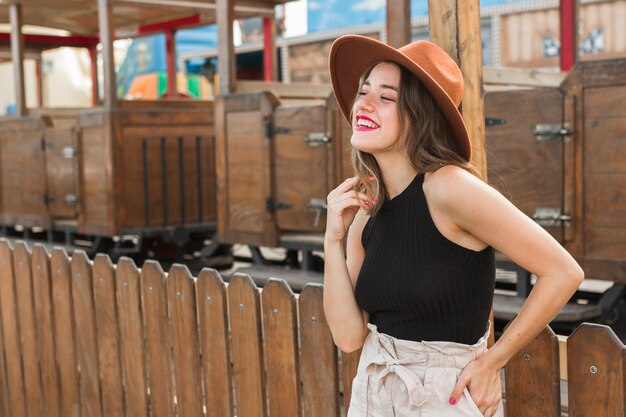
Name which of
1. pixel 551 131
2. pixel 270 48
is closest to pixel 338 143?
pixel 551 131

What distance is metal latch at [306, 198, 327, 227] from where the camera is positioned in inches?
188

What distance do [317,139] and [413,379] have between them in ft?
10.3

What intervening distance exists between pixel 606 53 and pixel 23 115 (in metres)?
6.37

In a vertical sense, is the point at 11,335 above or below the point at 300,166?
below

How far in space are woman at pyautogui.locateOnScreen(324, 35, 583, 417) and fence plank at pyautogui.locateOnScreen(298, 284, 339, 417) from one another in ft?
1.77

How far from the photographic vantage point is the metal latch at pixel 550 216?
3.83 metres

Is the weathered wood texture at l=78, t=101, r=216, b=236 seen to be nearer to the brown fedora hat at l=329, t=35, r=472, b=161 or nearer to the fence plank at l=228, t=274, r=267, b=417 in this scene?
the fence plank at l=228, t=274, r=267, b=417

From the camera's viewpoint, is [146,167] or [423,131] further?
[146,167]

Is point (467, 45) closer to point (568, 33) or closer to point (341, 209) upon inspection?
point (341, 209)

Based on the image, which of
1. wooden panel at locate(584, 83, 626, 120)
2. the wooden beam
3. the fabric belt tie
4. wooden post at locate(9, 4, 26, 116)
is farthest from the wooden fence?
wooden post at locate(9, 4, 26, 116)

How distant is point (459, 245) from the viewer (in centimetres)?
169

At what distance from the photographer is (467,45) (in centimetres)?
197

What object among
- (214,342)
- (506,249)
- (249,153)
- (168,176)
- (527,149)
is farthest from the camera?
(168,176)

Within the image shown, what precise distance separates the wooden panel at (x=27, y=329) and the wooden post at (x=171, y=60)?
4619mm
